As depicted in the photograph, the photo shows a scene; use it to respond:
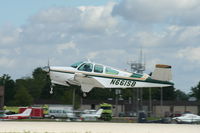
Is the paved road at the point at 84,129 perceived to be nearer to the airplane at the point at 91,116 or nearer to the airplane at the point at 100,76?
the airplane at the point at 100,76

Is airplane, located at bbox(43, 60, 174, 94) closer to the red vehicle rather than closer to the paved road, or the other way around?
the paved road

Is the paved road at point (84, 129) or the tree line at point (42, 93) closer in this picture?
the paved road at point (84, 129)

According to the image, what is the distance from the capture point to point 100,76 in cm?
4625

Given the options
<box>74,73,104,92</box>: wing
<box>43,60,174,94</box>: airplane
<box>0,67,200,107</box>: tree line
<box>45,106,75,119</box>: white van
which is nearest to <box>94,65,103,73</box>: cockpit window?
<box>43,60,174,94</box>: airplane

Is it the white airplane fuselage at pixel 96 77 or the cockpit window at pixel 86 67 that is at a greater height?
the cockpit window at pixel 86 67

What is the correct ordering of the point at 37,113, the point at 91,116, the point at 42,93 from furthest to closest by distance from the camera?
the point at 42,93 → the point at 37,113 → the point at 91,116

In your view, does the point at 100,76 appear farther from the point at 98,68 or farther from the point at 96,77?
the point at 98,68

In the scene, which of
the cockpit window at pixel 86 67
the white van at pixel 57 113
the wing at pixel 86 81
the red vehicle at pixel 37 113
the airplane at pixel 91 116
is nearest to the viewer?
the wing at pixel 86 81

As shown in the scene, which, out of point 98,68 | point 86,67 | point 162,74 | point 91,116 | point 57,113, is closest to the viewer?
point 98,68

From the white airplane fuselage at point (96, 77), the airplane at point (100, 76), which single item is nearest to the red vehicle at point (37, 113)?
the airplane at point (100, 76)

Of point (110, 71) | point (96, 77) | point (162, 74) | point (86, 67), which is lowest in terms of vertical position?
point (96, 77)

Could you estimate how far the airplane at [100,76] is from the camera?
1822 inches

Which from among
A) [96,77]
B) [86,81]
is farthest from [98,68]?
[86,81]

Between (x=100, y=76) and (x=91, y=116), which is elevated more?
(x=100, y=76)
